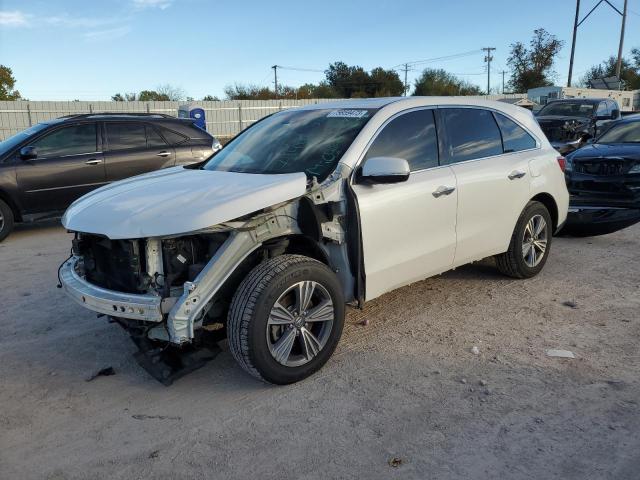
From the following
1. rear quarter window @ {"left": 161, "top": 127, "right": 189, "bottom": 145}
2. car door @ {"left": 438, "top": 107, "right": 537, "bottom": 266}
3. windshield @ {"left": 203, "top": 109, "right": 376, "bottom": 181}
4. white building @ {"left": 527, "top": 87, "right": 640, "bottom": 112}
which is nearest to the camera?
Result: windshield @ {"left": 203, "top": 109, "right": 376, "bottom": 181}

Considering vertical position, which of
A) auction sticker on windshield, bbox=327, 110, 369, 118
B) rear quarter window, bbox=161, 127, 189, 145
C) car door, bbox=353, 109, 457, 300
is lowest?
car door, bbox=353, 109, 457, 300

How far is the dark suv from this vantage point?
7.98 m

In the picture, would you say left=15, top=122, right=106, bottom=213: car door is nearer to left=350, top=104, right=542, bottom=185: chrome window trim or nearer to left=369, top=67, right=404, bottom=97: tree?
left=350, top=104, right=542, bottom=185: chrome window trim

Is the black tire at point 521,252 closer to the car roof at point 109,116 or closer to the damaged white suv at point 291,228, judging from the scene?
the damaged white suv at point 291,228

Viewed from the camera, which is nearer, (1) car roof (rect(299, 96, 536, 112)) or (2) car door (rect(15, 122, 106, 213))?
(1) car roof (rect(299, 96, 536, 112))

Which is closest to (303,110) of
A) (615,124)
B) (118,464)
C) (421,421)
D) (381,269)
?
(381,269)

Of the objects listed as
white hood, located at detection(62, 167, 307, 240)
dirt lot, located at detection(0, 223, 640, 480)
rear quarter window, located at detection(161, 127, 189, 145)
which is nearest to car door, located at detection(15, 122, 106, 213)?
rear quarter window, located at detection(161, 127, 189, 145)

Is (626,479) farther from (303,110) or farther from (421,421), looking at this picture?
(303,110)

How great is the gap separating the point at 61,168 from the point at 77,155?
353mm

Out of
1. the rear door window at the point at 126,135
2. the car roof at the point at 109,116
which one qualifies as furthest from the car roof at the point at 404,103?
the car roof at the point at 109,116

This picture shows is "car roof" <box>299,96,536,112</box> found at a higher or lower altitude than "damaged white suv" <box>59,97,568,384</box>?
higher

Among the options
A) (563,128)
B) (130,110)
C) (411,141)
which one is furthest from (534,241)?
(130,110)

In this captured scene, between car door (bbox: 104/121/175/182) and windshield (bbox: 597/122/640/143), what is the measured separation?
7.06 meters

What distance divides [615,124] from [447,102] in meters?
5.56
